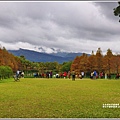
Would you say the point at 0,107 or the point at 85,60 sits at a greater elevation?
the point at 85,60

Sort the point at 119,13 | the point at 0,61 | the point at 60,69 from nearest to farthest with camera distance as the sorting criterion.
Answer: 1. the point at 119,13
2. the point at 0,61
3. the point at 60,69

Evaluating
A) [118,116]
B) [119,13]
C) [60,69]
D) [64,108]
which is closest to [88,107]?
[64,108]

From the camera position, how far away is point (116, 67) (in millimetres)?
65812

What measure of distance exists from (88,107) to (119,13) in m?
16.7

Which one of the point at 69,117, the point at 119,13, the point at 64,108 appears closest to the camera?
the point at 69,117

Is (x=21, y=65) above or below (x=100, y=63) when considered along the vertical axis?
above

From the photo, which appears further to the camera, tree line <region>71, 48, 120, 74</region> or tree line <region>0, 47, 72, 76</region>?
tree line <region>71, 48, 120, 74</region>

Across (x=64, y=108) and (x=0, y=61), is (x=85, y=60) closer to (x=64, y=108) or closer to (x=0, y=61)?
(x=0, y=61)

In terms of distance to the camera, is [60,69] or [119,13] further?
[60,69]

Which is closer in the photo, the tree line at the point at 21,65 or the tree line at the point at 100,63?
the tree line at the point at 21,65

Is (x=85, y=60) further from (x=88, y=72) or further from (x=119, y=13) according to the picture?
(x=119, y=13)

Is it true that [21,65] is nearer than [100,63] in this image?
No

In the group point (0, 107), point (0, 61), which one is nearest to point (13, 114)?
point (0, 107)

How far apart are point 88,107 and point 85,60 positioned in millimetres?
58062
